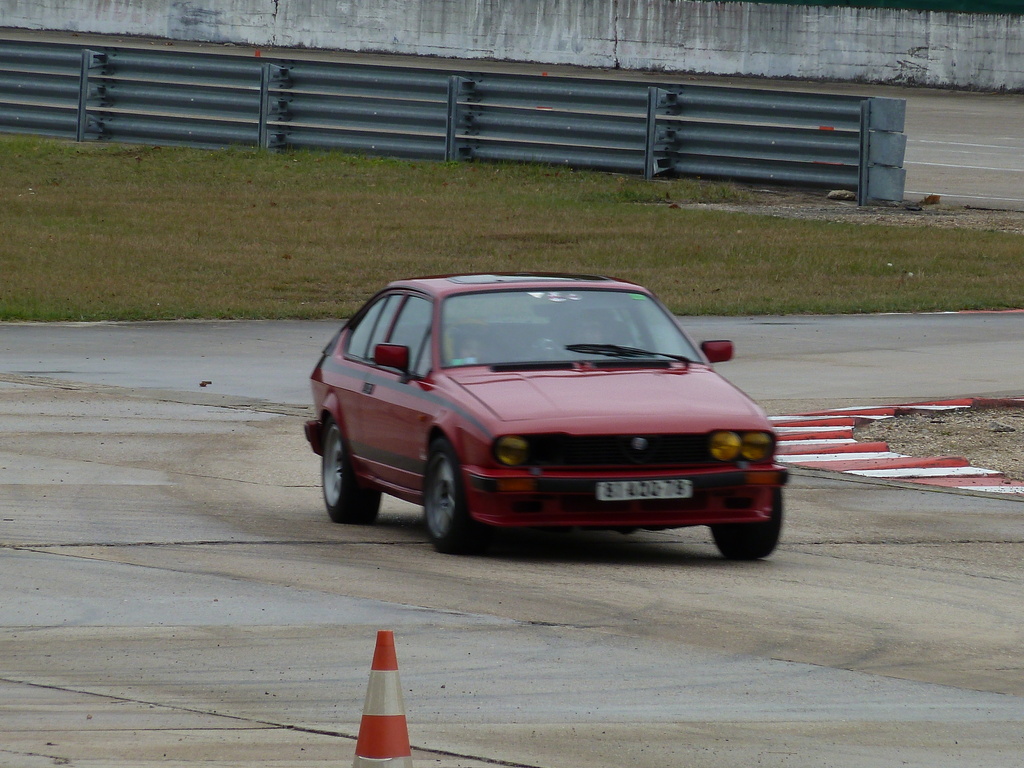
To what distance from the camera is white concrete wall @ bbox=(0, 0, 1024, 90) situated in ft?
145

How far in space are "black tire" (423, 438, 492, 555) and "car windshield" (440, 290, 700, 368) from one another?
2.04 feet

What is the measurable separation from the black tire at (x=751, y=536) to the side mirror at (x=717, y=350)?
106 centimetres

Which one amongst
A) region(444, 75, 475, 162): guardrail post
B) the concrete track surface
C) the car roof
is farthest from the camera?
region(444, 75, 475, 162): guardrail post

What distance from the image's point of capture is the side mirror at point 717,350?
9.88 metres

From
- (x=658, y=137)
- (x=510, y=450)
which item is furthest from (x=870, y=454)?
(x=658, y=137)

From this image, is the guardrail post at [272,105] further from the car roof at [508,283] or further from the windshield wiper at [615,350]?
the windshield wiper at [615,350]

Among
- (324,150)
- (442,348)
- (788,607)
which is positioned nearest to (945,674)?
(788,607)

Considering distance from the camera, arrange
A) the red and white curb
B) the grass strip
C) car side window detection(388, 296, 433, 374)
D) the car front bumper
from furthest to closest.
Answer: the grass strip → the red and white curb → car side window detection(388, 296, 433, 374) → the car front bumper

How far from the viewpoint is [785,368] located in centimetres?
1630

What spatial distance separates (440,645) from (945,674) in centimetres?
182

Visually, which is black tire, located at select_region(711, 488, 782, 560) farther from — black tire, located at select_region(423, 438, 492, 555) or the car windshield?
black tire, located at select_region(423, 438, 492, 555)

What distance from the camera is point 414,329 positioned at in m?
10.1

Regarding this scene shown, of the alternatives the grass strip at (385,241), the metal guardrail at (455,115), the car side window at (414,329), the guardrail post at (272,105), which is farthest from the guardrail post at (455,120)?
the car side window at (414,329)

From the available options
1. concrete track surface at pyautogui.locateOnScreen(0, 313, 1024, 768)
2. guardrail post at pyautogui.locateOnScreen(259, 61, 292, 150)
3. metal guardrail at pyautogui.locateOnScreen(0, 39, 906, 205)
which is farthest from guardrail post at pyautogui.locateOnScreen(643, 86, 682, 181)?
concrete track surface at pyautogui.locateOnScreen(0, 313, 1024, 768)
